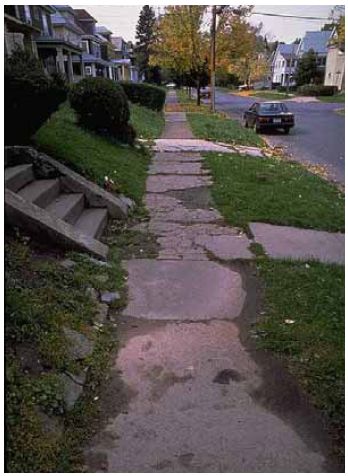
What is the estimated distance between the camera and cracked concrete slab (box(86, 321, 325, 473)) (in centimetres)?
214

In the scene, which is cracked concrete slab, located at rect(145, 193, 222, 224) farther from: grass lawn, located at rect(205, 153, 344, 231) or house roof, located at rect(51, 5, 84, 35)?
house roof, located at rect(51, 5, 84, 35)

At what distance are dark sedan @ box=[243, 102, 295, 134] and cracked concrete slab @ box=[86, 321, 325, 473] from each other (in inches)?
629

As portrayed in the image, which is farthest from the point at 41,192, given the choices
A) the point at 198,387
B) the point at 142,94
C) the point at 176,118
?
the point at 142,94

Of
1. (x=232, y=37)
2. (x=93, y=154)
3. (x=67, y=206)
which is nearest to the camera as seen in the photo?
(x=67, y=206)

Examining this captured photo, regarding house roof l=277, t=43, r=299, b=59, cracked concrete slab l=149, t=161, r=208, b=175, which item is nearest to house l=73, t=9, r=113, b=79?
house roof l=277, t=43, r=299, b=59

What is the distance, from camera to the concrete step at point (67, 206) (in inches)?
195

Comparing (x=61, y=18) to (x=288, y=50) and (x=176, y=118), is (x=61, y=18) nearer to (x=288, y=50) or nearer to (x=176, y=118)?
(x=176, y=118)

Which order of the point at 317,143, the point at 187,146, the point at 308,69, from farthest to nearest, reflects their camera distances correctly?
the point at 308,69, the point at 317,143, the point at 187,146

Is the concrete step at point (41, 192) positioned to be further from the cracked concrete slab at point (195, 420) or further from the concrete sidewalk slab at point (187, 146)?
the concrete sidewalk slab at point (187, 146)

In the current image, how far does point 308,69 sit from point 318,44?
12.7 meters

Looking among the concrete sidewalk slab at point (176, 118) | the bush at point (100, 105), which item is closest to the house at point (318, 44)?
the concrete sidewalk slab at point (176, 118)

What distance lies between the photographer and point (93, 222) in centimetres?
516

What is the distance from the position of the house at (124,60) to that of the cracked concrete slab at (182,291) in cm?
7094

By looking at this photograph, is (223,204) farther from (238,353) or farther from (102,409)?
(102,409)
